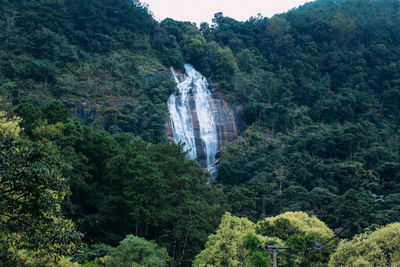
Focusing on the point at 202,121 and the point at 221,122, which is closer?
the point at 202,121

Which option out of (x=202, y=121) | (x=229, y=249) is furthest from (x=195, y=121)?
(x=229, y=249)

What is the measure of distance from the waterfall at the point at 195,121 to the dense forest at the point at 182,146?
2160 mm

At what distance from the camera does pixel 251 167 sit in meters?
39.7

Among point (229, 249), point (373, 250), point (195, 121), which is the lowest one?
point (373, 250)

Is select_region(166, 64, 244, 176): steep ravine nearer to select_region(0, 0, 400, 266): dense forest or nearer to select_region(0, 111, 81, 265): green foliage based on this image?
select_region(0, 0, 400, 266): dense forest

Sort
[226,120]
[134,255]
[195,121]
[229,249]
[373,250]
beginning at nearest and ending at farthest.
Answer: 1. [134,255]
2. [373,250]
3. [229,249]
4. [195,121]
5. [226,120]

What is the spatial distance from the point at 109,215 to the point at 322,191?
60.4 feet

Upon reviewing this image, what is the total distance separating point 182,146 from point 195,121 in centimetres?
1841

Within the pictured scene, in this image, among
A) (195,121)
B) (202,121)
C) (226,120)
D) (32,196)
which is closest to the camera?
→ (32,196)

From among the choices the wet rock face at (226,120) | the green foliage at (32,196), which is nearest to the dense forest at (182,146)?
the green foliage at (32,196)

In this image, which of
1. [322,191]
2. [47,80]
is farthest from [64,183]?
[47,80]

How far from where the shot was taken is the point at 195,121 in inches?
1838

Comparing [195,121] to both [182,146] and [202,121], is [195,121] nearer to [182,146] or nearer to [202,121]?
[202,121]

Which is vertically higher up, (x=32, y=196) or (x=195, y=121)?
(x=195, y=121)
